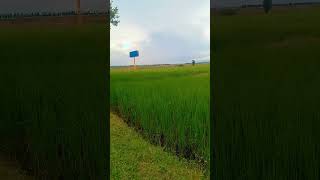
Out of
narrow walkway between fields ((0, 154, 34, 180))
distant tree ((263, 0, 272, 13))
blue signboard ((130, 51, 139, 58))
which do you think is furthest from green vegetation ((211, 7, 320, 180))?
narrow walkway between fields ((0, 154, 34, 180))

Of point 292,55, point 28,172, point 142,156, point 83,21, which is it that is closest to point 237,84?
point 292,55

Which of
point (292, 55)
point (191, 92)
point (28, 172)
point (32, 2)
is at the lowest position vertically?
point (28, 172)

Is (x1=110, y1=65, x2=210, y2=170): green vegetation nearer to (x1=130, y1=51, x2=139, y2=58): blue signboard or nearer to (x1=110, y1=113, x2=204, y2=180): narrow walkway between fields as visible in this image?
(x1=110, y1=113, x2=204, y2=180): narrow walkway between fields

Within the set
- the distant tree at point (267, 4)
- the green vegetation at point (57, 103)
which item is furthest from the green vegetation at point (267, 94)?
the green vegetation at point (57, 103)

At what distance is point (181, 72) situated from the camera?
3.15 meters

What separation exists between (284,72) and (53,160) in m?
1.90

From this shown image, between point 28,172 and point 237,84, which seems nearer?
point 237,84

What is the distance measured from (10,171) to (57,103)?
2.45 feet

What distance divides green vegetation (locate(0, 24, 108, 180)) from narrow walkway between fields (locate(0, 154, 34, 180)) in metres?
0.06

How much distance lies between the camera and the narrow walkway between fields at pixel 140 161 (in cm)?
296

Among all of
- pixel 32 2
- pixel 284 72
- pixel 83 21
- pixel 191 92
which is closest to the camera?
pixel 284 72

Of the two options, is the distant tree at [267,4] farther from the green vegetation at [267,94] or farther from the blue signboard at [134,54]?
the blue signboard at [134,54]

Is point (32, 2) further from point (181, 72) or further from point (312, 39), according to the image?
point (312, 39)

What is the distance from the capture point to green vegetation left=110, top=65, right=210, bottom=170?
286 cm
